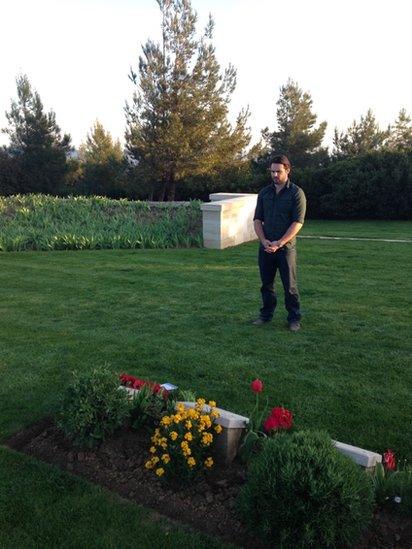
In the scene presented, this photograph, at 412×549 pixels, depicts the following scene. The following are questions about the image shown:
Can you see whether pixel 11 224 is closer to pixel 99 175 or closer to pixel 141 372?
pixel 141 372

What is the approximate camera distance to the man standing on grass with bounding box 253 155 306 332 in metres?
4.59

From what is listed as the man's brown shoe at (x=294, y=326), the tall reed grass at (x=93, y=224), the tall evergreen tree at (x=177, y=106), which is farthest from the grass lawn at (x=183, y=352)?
the tall evergreen tree at (x=177, y=106)

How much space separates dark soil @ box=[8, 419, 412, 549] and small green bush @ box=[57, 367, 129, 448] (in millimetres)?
101

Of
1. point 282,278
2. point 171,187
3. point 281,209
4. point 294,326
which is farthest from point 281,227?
point 171,187

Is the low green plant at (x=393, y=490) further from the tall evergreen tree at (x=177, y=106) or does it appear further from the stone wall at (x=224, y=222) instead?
the tall evergreen tree at (x=177, y=106)

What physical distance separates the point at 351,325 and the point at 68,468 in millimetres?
3203

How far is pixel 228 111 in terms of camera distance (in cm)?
2456

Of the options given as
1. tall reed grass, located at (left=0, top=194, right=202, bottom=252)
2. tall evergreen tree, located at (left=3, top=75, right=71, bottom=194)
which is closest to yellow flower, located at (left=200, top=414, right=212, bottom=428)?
tall reed grass, located at (left=0, top=194, right=202, bottom=252)

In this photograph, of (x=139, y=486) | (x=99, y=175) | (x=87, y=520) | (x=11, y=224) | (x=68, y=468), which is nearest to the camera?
(x=87, y=520)

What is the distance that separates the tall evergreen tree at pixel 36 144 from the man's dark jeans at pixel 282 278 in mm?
25453

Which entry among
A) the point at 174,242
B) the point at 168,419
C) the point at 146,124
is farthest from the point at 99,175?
the point at 168,419

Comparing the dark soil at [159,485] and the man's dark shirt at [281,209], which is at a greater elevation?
the man's dark shirt at [281,209]

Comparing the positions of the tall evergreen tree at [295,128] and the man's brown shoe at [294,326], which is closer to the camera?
the man's brown shoe at [294,326]

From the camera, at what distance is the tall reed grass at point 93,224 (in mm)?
10461
